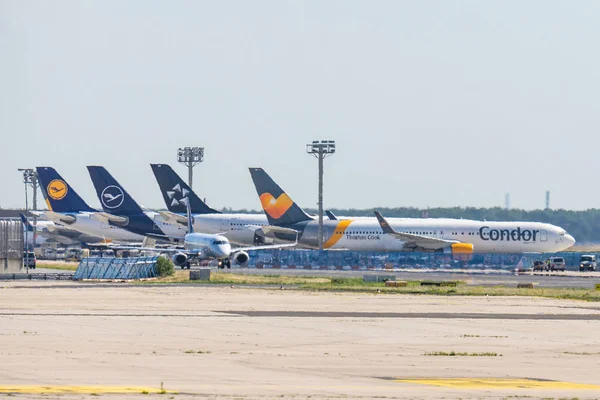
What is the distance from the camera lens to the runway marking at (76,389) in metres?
22.3

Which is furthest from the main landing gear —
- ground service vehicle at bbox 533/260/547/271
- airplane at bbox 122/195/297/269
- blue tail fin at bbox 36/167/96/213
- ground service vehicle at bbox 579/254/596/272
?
blue tail fin at bbox 36/167/96/213

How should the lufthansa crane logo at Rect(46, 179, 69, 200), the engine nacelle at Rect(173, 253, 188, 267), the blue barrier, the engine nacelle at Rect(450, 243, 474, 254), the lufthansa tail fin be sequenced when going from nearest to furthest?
1. the blue barrier
2. the engine nacelle at Rect(173, 253, 188, 267)
3. the engine nacelle at Rect(450, 243, 474, 254)
4. the lufthansa tail fin
5. the lufthansa crane logo at Rect(46, 179, 69, 200)

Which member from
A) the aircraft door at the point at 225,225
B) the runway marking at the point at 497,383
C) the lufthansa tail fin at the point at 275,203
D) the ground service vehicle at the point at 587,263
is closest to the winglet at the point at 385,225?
the lufthansa tail fin at the point at 275,203

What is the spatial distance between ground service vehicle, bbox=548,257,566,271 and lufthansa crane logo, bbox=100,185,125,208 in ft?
162

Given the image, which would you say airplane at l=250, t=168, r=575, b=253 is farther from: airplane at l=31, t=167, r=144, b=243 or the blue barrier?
the blue barrier

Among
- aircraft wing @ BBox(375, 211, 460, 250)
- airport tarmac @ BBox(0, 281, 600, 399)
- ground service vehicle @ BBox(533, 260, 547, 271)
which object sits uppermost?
aircraft wing @ BBox(375, 211, 460, 250)

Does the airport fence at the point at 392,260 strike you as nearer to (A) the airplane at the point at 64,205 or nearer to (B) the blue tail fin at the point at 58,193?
(A) the airplane at the point at 64,205

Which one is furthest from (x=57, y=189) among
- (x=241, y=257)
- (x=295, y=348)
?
(x=295, y=348)

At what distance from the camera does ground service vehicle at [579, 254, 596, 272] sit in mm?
109062

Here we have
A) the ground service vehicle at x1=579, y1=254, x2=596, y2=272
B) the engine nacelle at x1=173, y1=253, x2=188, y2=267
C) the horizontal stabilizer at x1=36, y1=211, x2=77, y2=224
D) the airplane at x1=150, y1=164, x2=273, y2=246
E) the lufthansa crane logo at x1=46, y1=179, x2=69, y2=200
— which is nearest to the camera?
the engine nacelle at x1=173, y1=253, x2=188, y2=267

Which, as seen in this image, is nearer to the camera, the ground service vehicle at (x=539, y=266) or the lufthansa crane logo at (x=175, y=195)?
the ground service vehicle at (x=539, y=266)

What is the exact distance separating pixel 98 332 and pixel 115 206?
9305cm

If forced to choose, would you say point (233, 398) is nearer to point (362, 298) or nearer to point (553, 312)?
point (553, 312)

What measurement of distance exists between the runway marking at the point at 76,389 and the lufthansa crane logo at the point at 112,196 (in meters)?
107
